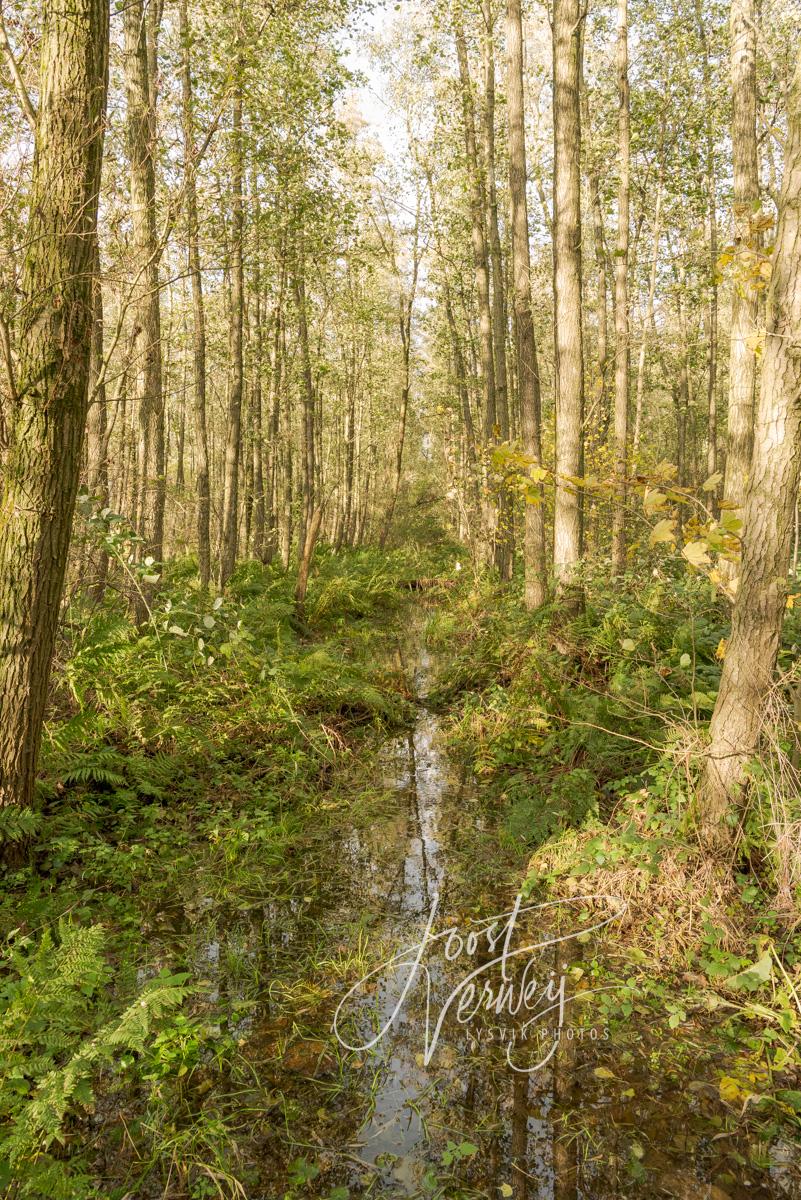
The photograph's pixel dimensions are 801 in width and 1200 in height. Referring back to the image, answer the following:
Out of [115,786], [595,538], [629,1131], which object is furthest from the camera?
[595,538]

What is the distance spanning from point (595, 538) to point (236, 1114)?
41.4 ft

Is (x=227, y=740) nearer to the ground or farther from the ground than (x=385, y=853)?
farther from the ground

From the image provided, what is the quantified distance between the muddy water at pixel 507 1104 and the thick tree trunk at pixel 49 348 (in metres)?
2.47

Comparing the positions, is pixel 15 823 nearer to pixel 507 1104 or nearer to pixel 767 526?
pixel 507 1104

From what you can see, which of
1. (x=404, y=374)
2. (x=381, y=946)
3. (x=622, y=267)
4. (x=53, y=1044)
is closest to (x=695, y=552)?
(x=381, y=946)

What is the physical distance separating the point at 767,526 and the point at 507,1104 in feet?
9.11

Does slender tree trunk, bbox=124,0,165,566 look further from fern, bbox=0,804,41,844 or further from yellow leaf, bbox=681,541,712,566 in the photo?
yellow leaf, bbox=681,541,712,566

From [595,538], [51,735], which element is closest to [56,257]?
[51,735]

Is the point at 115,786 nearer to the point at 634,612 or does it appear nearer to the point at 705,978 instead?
the point at 705,978

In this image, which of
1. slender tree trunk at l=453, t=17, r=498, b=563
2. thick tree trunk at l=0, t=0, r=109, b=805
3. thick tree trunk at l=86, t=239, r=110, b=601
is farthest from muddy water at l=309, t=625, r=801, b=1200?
slender tree trunk at l=453, t=17, r=498, b=563

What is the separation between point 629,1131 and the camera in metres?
2.62

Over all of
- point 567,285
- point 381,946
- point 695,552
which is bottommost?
point 381,946

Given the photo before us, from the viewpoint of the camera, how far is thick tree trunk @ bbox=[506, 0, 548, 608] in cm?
918

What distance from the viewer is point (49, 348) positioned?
3.87 metres
